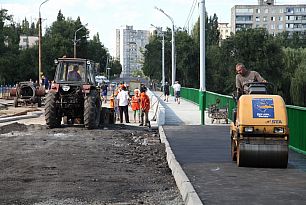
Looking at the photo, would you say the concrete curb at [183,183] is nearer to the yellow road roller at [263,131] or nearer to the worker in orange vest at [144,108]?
the yellow road roller at [263,131]

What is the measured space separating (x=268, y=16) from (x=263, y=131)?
146 meters

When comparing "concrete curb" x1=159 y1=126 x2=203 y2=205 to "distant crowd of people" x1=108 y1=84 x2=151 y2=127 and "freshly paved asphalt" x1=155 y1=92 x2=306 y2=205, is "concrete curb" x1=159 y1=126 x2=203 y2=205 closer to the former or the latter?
"freshly paved asphalt" x1=155 y1=92 x2=306 y2=205

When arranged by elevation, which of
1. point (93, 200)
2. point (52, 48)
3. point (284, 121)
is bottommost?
point (93, 200)

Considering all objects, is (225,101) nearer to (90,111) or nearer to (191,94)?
(90,111)

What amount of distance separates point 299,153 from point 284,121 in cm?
318

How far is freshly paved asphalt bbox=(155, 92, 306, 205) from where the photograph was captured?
8344 mm

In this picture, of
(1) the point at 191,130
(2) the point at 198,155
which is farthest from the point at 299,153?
(1) the point at 191,130

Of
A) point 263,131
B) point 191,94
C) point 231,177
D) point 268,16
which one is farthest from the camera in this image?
point 268,16

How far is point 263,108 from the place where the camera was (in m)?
11.0

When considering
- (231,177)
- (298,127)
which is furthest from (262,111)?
(298,127)

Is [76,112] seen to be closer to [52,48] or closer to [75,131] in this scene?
[75,131]

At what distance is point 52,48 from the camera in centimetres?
8356

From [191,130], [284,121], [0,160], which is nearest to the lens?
[284,121]

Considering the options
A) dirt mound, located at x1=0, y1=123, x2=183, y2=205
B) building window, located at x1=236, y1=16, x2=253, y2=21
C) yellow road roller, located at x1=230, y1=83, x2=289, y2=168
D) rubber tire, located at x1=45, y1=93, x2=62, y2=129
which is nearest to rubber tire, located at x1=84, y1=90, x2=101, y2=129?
rubber tire, located at x1=45, y1=93, x2=62, y2=129
